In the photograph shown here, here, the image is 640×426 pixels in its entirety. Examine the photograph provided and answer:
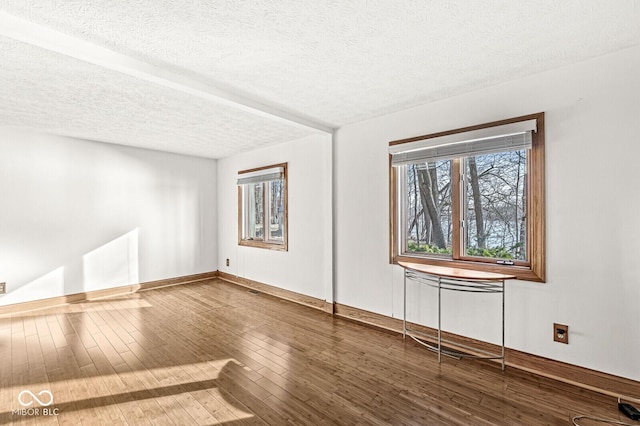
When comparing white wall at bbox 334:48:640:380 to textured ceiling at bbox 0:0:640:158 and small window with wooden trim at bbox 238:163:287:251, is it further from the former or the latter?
small window with wooden trim at bbox 238:163:287:251

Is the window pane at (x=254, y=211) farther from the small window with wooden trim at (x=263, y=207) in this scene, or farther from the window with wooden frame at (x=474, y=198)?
the window with wooden frame at (x=474, y=198)

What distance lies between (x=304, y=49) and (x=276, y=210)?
3305mm

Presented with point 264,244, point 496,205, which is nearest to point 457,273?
point 496,205

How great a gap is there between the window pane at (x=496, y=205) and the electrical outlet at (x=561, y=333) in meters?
0.58

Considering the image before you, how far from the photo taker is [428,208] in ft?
10.7

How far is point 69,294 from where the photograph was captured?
173 inches

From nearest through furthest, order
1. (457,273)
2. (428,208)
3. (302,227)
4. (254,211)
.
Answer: (457,273)
(428,208)
(302,227)
(254,211)

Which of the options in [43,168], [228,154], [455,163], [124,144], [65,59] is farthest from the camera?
[228,154]

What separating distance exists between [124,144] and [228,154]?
1668 mm

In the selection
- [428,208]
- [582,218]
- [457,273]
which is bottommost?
[457,273]

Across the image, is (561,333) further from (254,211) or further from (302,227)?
(254,211)

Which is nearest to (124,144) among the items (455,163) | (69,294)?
(69,294)

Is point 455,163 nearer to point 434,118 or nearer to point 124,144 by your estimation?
point 434,118

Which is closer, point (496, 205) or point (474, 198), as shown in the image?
point (496, 205)
